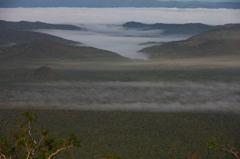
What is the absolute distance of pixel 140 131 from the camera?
221ft

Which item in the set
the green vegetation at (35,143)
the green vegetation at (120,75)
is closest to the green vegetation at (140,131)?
the green vegetation at (35,143)

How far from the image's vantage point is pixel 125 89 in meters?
149

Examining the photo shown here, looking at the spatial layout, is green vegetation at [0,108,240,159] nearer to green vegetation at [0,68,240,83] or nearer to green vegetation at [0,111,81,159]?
green vegetation at [0,111,81,159]

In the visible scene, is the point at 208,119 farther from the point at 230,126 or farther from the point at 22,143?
the point at 22,143

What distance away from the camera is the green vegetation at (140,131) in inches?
2094

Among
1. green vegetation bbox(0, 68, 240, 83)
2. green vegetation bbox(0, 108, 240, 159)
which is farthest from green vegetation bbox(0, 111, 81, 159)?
green vegetation bbox(0, 68, 240, 83)

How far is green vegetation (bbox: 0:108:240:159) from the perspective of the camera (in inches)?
2094

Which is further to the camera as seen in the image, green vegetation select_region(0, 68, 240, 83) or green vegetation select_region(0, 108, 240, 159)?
green vegetation select_region(0, 68, 240, 83)

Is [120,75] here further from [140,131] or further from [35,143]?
[35,143]

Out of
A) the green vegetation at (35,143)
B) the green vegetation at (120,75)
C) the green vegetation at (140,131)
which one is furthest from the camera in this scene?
the green vegetation at (120,75)

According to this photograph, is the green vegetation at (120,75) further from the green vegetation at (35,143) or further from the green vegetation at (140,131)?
the green vegetation at (35,143)

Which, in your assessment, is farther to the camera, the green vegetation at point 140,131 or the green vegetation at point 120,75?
the green vegetation at point 120,75

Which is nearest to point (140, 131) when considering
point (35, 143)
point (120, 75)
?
point (35, 143)

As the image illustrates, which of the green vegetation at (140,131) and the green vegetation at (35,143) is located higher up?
the green vegetation at (35,143)
